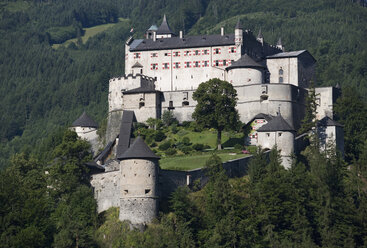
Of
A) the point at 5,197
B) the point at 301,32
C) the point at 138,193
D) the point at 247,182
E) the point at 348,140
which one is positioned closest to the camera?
the point at 138,193

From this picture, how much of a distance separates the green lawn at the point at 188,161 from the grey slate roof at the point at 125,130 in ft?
18.5

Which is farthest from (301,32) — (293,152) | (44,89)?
(293,152)

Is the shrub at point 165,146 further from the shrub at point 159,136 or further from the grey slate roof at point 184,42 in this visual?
the grey slate roof at point 184,42

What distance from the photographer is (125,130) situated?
3204 inches

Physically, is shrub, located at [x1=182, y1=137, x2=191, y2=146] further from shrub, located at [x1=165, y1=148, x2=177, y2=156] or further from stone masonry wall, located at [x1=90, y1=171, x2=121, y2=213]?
stone masonry wall, located at [x1=90, y1=171, x2=121, y2=213]

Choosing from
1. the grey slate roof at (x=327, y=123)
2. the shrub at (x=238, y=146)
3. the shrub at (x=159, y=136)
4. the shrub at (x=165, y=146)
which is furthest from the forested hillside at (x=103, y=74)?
the shrub at (x=165, y=146)

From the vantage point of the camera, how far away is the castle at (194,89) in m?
69.9

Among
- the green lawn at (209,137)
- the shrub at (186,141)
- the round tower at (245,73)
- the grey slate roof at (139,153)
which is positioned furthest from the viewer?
the round tower at (245,73)

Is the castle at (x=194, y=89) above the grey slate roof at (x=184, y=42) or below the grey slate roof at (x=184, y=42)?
below

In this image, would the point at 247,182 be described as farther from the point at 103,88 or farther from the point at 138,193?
the point at 103,88

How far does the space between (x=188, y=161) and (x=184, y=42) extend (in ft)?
87.0

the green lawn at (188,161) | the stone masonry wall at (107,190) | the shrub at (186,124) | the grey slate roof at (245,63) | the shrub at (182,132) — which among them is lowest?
the stone masonry wall at (107,190)

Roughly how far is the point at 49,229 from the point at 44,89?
123 metres

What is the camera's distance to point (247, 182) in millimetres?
66438
